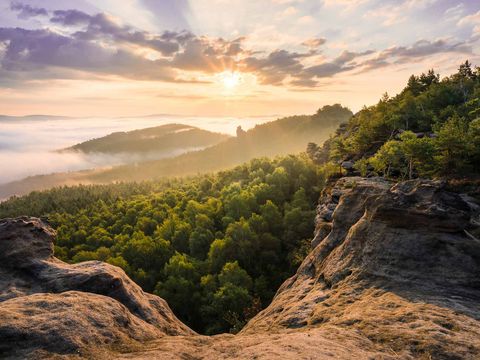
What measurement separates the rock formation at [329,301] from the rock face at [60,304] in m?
0.07

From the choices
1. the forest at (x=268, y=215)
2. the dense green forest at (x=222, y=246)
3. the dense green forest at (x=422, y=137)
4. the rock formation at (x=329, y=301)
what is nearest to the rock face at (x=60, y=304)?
the rock formation at (x=329, y=301)

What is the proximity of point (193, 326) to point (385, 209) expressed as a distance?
5524cm

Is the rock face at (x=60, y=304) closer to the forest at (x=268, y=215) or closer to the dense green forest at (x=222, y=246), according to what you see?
the forest at (x=268, y=215)

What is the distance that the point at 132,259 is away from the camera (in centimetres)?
8831

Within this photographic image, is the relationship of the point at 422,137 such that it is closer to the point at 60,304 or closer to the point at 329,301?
the point at 329,301

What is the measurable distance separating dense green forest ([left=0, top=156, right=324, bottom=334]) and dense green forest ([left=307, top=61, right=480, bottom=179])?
19.2 metres

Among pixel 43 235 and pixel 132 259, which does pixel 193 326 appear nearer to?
pixel 132 259

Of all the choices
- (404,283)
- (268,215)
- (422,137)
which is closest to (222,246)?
(268,215)

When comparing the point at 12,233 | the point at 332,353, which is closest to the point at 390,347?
the point at 332,353

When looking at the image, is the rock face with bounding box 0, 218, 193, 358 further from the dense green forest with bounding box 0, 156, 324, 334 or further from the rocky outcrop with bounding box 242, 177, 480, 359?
the dense green forest with bounding box 0, 156, 324, 334

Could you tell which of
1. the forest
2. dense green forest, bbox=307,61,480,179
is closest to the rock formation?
dense green forest, bbox=307,61,480,179

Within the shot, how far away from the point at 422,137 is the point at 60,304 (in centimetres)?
4953

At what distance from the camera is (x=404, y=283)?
1923 cm

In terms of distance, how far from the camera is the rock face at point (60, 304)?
1495 cm
